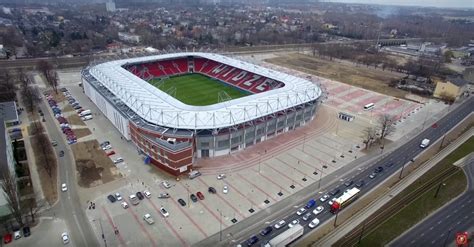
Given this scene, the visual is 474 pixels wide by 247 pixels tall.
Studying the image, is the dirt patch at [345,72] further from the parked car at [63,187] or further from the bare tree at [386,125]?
the parked car at [63,187]

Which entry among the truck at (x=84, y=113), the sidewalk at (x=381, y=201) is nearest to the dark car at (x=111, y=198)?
the sidewalk at (x=381, y=201)

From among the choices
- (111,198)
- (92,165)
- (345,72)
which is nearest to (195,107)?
(92,165)

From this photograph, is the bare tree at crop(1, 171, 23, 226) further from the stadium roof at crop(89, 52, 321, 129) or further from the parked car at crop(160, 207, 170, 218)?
the stadium roof at crop(89, 52, 321, 129)

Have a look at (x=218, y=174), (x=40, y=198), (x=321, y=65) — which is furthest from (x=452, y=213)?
(x=321, y=65)

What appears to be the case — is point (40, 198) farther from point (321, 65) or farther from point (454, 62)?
point (454, 62)

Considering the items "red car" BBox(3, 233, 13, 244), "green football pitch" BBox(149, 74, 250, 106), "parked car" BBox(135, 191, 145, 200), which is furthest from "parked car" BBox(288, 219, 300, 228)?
"green football pitch" BBox(149, 74, 250, 106)

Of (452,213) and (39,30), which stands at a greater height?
(39,30)

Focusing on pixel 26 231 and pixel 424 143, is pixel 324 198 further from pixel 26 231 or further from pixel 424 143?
pixel 26 231
